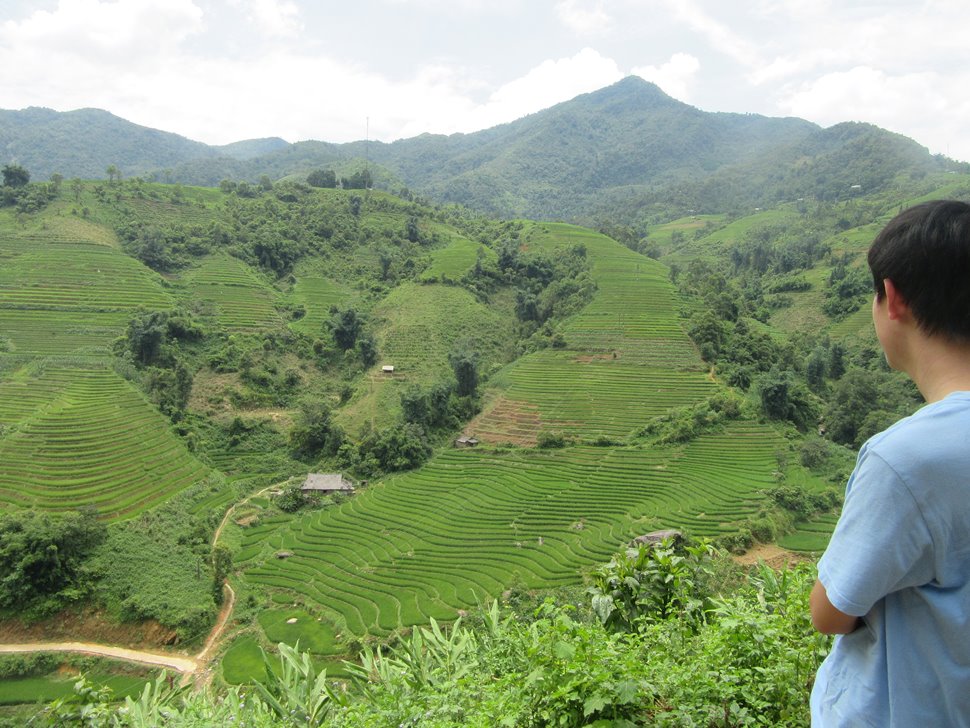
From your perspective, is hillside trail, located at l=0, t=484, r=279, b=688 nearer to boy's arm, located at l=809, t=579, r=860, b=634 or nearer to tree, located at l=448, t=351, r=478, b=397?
tree, located at l=448, t=351, r=478, b=397

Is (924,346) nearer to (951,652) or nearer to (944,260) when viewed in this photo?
(944,260)

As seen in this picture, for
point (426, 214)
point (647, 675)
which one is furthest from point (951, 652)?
point (426, 214)


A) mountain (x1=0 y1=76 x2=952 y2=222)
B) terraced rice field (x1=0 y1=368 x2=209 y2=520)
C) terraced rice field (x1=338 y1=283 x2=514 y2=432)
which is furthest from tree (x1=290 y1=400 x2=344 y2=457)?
mountain (x1=0 y1=76 x2=952 y2=222)

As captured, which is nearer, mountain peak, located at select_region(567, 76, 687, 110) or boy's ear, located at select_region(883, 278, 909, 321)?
boy's ear, located at select_region(883, 278, 909, 321)

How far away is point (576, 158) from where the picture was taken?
150375mm

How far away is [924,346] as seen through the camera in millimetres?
1609

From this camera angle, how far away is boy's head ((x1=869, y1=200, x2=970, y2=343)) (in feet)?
4.96

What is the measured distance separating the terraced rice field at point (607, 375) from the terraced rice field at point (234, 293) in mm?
18837

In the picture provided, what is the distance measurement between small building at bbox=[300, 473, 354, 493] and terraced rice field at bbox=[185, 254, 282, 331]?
52.7 feet

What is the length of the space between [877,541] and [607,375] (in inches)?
1320

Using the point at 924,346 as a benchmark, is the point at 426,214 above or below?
above

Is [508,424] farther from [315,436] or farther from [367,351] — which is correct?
[367,351]

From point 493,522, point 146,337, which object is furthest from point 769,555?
point 146,337

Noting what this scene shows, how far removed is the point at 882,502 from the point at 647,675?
210 cm
